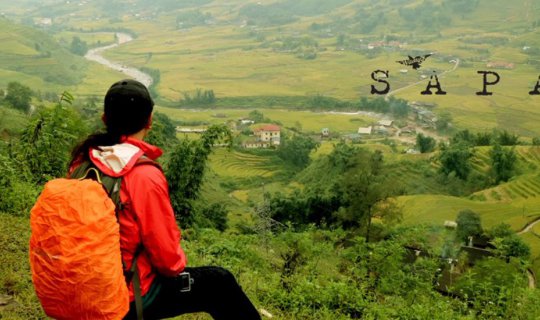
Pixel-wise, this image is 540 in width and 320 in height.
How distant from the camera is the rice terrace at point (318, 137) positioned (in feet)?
13.6

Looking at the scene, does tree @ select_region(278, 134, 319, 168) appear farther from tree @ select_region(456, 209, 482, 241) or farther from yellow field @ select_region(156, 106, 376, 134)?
tree @ select_region(456, 209, 482, 241)

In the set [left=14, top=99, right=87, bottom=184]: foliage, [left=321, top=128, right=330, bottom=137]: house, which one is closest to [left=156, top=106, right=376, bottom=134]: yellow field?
[left=321, top=128, right=330, bottom=137]: house

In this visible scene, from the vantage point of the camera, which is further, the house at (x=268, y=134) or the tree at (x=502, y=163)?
the house at (x=268, y=134)

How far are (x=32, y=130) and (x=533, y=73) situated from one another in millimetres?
62497

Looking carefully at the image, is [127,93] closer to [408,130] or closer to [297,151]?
[297,151]

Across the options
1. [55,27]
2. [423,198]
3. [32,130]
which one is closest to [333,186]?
[423,198]

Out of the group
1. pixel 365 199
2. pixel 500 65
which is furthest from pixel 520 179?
pixel 500 65

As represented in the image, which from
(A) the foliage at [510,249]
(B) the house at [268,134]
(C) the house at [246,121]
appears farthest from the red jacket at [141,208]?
(C) the house at [246,121]

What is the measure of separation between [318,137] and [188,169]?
33720mm

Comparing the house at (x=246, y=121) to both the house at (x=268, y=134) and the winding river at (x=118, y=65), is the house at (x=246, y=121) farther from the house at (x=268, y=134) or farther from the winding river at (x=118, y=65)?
the winding river at (x=118, y=65)

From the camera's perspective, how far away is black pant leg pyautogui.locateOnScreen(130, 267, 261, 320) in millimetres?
1960

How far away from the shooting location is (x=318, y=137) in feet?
135

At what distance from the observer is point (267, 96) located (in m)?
54.6

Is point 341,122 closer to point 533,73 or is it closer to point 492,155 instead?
point 492,155
